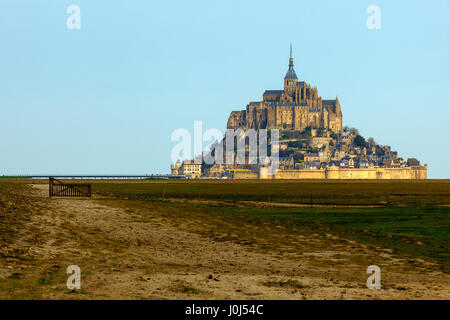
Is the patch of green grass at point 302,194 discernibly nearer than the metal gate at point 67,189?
No

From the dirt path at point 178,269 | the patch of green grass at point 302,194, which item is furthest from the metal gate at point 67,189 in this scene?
the dirt path at point 178,269

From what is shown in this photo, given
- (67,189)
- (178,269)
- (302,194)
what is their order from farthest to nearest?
(302,194)
(67,189)
(178,269)

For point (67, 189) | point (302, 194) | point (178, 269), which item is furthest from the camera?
point (302, 194)

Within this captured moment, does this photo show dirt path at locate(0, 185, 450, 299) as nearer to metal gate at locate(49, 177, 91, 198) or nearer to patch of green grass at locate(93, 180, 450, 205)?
metal gate at locate(49, 177, 91, 198)

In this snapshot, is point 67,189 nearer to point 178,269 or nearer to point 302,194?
point 178,269

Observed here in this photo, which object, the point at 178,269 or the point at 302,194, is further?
the point at 302,194

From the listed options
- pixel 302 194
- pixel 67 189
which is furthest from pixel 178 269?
pixel 302 194

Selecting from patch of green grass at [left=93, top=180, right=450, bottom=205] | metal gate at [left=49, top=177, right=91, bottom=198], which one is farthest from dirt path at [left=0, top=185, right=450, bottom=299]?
patch of green grass at [left=93, top=180, right=450, bottom=205]

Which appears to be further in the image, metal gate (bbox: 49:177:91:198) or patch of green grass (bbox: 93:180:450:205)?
patch of green grass (bbox: 93:180:450:205)

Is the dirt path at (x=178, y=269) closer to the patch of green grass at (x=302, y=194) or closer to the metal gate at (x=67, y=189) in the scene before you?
the metal gate at (x=67, y=189)

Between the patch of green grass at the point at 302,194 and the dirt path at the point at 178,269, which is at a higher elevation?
the dirt path at the point at 178,269
